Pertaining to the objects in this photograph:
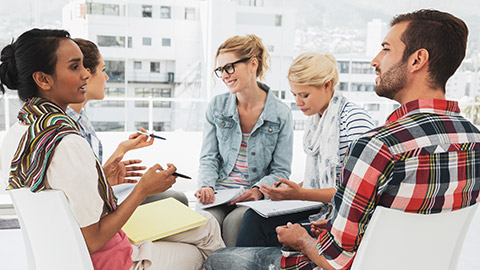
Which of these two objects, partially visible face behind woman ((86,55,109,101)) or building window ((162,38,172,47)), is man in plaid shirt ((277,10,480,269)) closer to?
partially visible face behind woman ((86,55,109,101))

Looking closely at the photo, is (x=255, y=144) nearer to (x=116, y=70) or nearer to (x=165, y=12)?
(x=116, y=70)

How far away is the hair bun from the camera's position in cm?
111

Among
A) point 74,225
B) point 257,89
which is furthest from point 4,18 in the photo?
point 74,225

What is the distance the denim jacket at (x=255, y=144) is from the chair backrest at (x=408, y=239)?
3.36 ft

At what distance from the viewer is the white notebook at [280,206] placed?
1.51 meters

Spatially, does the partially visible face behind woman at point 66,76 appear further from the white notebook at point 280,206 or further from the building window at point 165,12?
the building window at point 165,12

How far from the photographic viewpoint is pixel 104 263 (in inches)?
43.3

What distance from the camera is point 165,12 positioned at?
20.9ft

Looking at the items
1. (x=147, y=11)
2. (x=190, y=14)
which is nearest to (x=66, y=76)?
(x=147, y=11)

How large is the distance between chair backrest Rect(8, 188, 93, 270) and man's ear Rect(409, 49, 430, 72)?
867mm

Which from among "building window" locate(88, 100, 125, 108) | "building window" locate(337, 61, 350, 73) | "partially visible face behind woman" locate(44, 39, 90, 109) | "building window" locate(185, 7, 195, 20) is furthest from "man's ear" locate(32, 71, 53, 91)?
"building window" locate(337, 61, 350, 73)

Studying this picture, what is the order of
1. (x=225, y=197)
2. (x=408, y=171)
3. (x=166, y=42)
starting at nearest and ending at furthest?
(x=408, y=171) → (x=225, y=197) → (x=166, y=42)

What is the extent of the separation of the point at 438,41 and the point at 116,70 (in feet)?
19.1

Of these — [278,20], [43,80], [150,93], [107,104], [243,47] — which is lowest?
[107,104]
